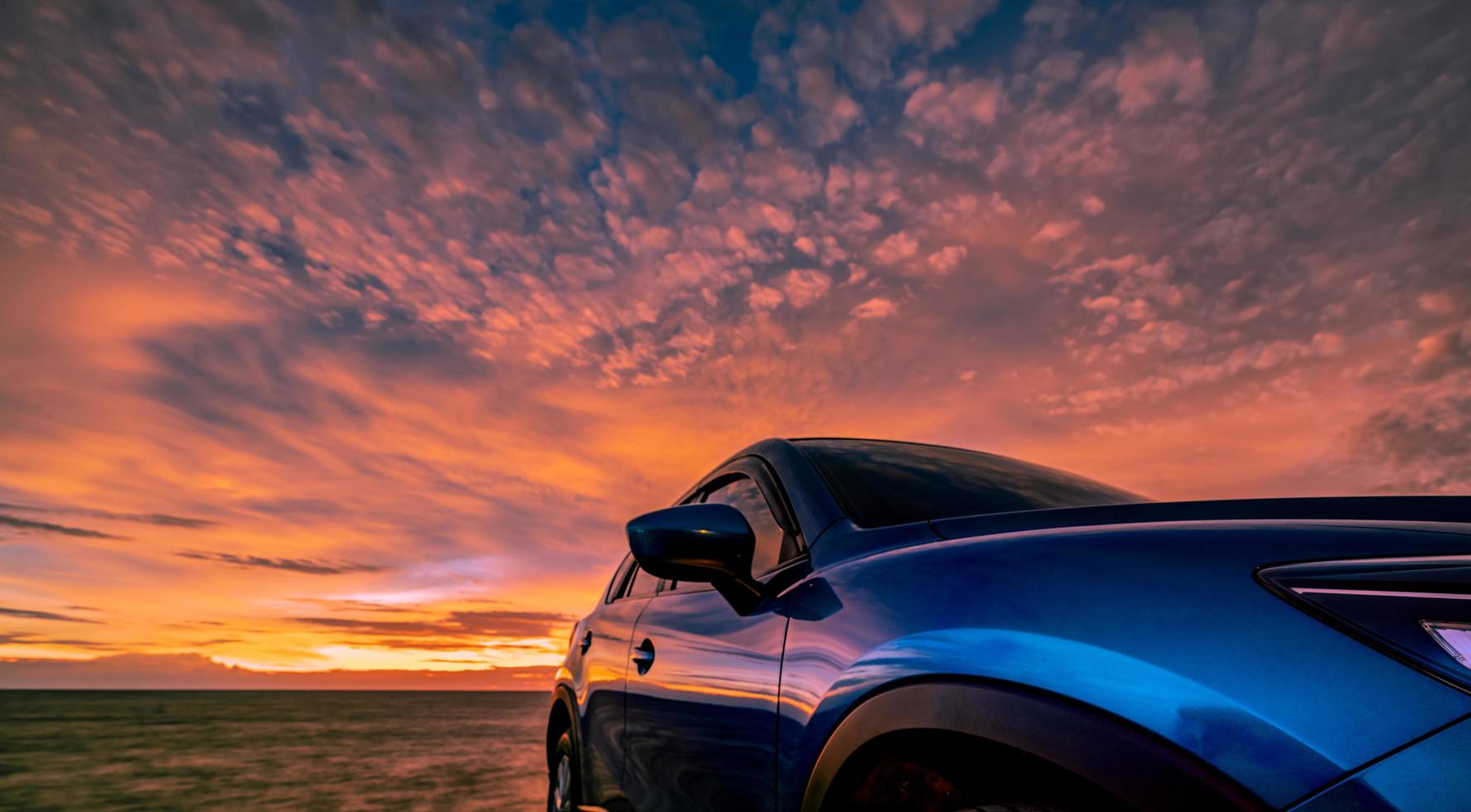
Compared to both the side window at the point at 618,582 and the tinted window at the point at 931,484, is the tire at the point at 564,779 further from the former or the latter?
the tinted window at the point at 931,484

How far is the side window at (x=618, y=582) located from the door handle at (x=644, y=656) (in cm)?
87

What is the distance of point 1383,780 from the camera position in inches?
24.6

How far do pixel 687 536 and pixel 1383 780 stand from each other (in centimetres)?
108

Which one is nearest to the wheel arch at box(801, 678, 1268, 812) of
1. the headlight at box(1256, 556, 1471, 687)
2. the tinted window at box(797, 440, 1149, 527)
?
the headlight at box(1256, 556, 1471, 687)

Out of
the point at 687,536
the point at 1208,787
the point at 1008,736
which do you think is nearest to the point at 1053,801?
the point at 1008,736

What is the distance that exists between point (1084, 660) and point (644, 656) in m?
1.56

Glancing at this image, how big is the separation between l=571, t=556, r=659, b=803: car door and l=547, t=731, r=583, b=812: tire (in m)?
0.16

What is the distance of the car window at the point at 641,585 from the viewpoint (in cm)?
259

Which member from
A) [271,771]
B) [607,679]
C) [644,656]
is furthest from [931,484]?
[271,771]

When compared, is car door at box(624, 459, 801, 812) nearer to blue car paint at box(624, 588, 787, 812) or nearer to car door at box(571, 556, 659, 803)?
blue car paint at box(624, 588, 787, 812)

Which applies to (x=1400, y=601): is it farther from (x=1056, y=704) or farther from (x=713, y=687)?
(x=713, y=687)

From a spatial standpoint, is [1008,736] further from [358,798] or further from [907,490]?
[358,798]

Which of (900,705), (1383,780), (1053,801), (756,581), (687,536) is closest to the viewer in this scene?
(1383,780)

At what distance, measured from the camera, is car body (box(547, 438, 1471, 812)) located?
68 centimetres
